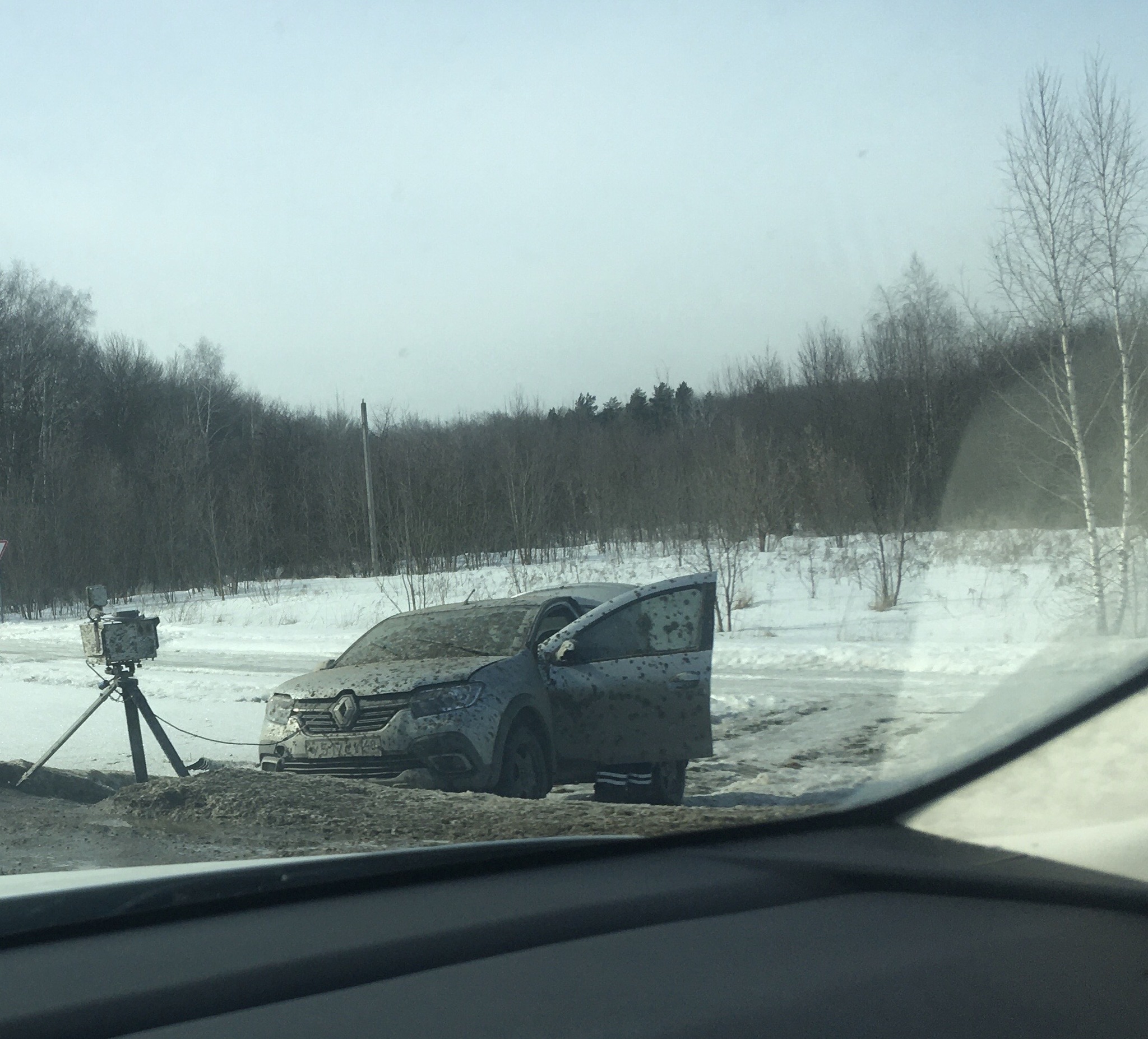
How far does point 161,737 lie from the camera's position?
6.46m

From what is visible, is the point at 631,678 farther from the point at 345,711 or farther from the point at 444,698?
the point at 345,711

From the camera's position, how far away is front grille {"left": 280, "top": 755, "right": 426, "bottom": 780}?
16.0 ft

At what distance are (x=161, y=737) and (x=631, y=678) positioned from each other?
10.5 ft

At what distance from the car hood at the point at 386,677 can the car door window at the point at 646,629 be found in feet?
1.61

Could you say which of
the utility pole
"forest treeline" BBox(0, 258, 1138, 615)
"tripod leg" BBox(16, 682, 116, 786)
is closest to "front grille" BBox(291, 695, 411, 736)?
"tripod leg" BBox(16, 682, 116, 786)

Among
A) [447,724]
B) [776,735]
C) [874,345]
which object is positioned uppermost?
[874,345]

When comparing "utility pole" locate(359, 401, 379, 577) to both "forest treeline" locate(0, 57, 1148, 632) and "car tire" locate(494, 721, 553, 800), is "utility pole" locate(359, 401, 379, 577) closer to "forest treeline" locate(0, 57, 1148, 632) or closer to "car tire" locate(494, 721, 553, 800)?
"forest treeline" locate(0, 57, 1148, 632)

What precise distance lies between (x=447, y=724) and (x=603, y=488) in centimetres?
348

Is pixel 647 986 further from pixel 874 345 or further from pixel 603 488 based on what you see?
pixel 603 488

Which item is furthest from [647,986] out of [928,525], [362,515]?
[362,515]

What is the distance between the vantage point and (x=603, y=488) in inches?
319

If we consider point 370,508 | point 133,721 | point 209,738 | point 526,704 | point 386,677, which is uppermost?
point 370,508

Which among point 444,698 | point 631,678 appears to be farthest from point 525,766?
point 631,678

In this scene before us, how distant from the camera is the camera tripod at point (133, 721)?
222 inches
